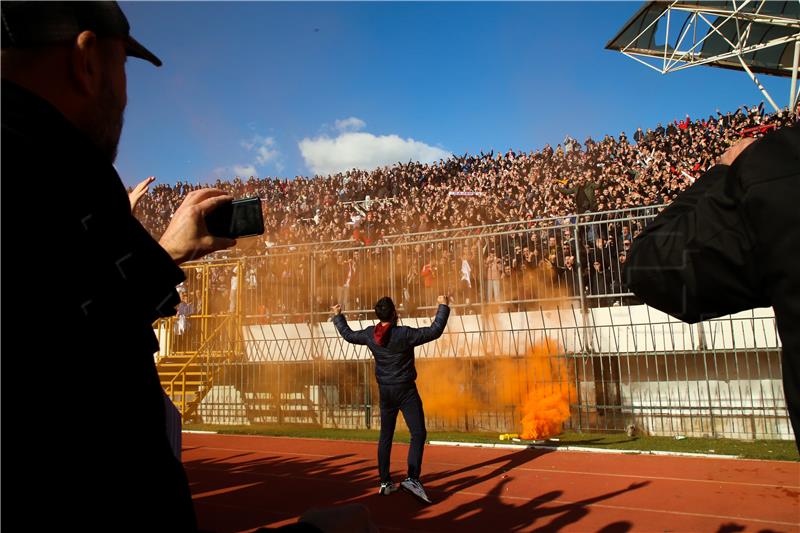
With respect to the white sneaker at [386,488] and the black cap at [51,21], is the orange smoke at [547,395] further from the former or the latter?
the black cap at [51,21]

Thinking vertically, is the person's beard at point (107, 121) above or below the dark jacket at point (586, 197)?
below

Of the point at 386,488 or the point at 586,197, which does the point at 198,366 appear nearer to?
the point at 386,488

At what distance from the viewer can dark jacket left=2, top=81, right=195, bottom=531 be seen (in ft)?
2.34

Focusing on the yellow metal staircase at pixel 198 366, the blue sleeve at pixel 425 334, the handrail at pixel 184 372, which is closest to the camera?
the blue sleeve at pixel 425 334

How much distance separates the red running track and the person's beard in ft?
17.2

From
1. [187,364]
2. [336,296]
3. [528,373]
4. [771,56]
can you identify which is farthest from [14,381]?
[771,56]

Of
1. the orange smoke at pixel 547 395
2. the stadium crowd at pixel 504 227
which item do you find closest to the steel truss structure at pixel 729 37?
the stadium crowd at pixel 504 227

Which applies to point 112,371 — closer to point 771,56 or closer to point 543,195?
point 543,195

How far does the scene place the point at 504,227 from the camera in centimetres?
1195

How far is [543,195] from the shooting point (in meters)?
14.7

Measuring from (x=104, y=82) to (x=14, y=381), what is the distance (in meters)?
0.55

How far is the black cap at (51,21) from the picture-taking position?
0.86 metres

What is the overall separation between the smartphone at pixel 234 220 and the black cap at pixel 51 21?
20.6 inches

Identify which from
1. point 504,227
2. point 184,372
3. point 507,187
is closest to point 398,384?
point 504,227
